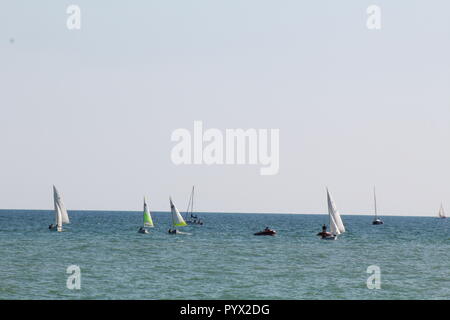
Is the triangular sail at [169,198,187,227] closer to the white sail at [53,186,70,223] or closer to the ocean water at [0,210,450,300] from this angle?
the white sail at [53,186,70,223]

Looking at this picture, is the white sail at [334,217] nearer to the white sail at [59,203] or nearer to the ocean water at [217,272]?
the ocean water at [217,272]

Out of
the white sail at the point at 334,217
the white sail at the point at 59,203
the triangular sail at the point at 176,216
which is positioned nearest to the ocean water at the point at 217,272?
the white sail at the point at 334,217

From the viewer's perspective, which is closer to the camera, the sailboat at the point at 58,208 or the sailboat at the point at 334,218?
the sailboat at the point at 334,218

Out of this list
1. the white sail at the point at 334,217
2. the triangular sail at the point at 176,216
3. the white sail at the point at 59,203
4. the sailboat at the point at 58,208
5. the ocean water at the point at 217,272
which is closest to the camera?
the ocean water at the point at 217,272

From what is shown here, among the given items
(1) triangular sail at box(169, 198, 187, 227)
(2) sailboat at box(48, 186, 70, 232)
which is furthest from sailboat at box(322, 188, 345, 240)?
(2) sailboat at box(48, 186, 70, 232)

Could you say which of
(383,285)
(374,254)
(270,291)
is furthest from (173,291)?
(374,254)

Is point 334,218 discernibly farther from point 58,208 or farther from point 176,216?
point 58,208

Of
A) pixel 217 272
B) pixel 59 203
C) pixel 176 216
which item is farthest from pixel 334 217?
pixel 59 203

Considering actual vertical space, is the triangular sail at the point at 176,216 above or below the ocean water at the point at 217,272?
above

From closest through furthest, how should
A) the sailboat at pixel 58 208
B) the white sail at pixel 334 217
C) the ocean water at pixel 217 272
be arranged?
the ocean water at pixel 217 272 < the white sail at pixel 334 217 < the sailboat at pixel 58 208
